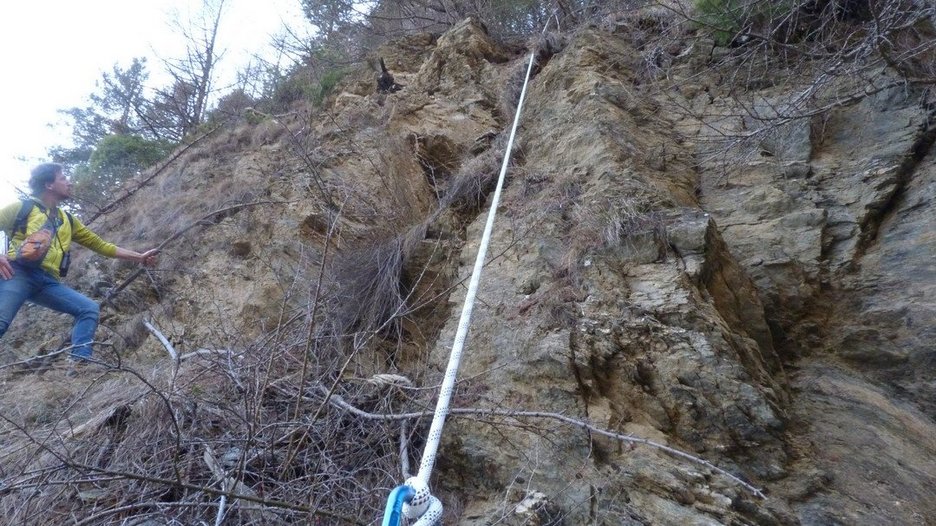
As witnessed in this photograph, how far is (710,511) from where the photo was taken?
2.14 m

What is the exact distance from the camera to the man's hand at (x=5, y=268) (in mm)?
3783

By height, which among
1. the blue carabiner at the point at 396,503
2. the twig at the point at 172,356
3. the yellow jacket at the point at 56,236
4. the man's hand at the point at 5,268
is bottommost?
the twig at the point at 172,356

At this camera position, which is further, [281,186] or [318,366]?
[281,186]

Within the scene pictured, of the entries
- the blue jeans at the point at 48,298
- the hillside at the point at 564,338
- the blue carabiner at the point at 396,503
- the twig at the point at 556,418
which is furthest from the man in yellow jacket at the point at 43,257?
the blue carabiner at the point at 396,503

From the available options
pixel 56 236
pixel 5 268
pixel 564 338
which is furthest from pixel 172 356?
pixel 564 338

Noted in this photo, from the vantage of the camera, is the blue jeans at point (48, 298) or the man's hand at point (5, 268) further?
the blue jeans at point (48, 298)

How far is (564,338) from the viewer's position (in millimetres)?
2852

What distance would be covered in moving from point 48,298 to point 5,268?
0.42 m

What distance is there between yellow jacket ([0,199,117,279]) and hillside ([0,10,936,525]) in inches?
30.7

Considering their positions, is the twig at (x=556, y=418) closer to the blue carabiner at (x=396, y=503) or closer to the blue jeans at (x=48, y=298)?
the blue carabiner at (x=396, y=503)

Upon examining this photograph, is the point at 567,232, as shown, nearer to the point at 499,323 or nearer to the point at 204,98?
the point at 499,323

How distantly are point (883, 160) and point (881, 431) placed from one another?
6.93ft

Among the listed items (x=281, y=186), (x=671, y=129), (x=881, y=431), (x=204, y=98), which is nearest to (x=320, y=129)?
(x=281, y=186)

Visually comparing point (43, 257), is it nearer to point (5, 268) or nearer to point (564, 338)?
point (5, 268)
